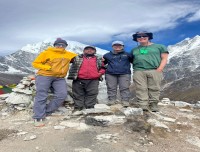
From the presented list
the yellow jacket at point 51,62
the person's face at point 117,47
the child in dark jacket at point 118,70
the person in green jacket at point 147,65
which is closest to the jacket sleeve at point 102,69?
the child in dark jacket at point 118,70

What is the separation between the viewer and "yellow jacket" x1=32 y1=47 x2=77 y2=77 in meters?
9.72

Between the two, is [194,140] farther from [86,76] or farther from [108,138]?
[86,76]

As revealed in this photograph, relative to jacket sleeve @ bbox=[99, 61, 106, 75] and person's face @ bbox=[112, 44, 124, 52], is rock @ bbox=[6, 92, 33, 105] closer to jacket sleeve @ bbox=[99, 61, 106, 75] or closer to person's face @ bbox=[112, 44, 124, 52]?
jacket sleeve @ bbox=[99, 61, 106, 75]

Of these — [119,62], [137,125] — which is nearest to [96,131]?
→ [137,125]

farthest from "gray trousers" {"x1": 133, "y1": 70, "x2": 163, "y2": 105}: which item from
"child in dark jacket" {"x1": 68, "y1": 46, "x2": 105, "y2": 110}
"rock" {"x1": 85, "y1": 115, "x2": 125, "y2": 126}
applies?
"rock" {"x1": 85, "y1": 115, "x2": 125, "y2": 126}

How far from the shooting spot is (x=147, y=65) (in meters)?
10.6

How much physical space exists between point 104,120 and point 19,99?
3639 mm

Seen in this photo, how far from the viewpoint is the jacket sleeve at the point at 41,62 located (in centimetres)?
968

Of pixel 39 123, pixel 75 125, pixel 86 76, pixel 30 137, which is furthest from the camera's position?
pixel 86 76

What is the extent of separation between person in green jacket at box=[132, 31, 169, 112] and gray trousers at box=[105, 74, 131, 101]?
540mm

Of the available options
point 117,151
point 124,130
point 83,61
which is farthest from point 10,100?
point 117,151

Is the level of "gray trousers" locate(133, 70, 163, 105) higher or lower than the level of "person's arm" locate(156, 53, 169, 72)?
lower

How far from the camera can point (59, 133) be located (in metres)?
8.48

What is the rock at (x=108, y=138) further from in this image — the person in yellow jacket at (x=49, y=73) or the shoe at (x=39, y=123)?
the person in yellow jacket at (x=49, y=73)
